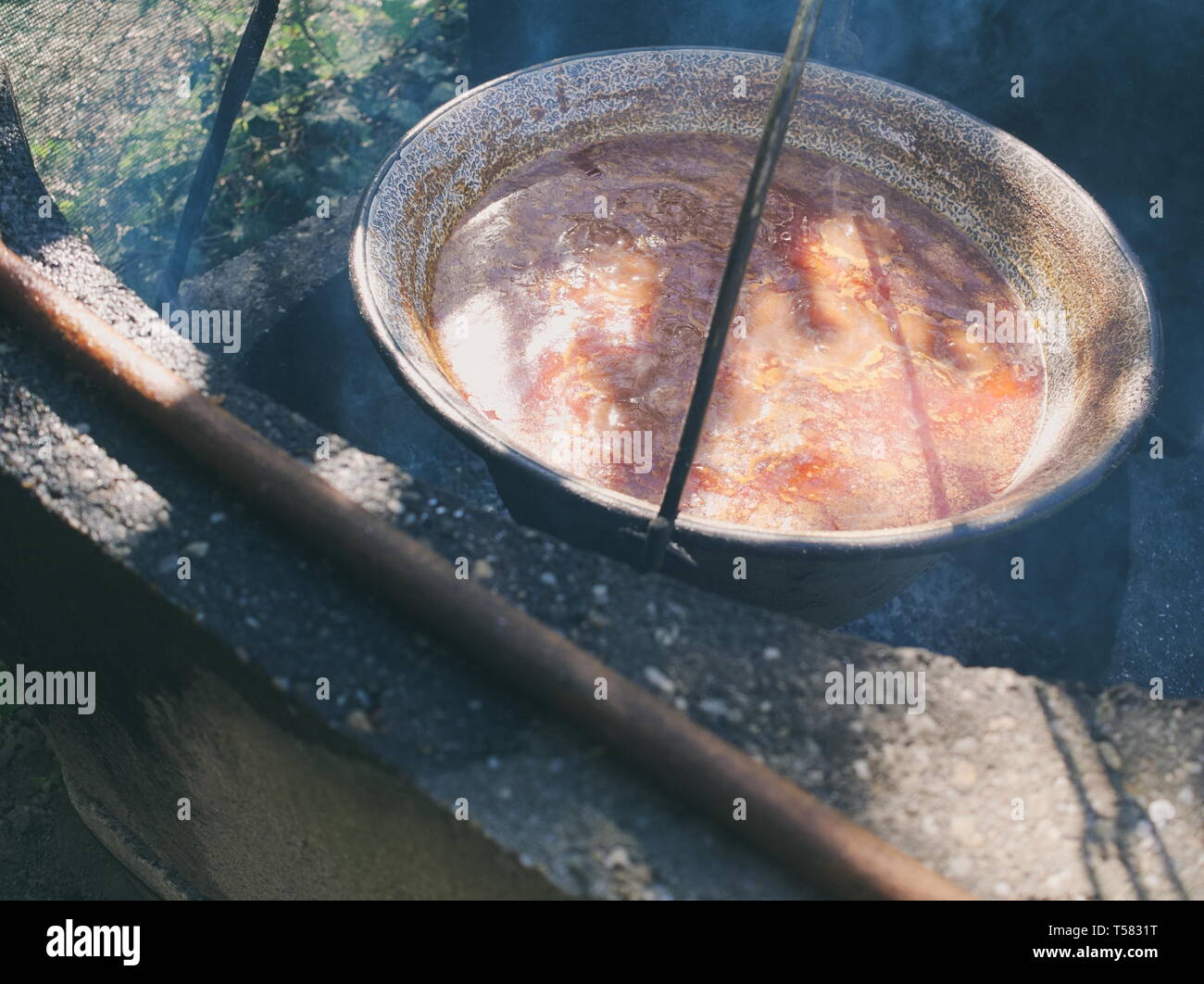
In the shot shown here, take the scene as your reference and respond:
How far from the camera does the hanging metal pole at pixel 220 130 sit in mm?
3178

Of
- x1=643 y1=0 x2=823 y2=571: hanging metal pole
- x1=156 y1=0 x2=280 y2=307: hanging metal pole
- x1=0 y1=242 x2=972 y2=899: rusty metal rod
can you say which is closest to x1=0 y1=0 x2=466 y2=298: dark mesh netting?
x1=156 y1=0 x2=280 y2=307: hanging metal pole

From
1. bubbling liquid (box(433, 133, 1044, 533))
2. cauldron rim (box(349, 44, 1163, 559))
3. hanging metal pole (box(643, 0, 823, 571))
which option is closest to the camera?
hanging metal pole (box(643, 0, 823, 571))

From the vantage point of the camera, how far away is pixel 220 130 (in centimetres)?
335

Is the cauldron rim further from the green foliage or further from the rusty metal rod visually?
the green foliage

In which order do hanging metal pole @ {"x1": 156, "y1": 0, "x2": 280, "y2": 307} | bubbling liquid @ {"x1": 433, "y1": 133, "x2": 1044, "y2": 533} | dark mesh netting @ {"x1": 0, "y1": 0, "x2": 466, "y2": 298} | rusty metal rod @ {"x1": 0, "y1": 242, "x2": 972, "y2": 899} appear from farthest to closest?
1. dark mesh netting @ {"x1": 0, "y1": 0, "x2": 466, "y2": 298}
2. hanging metal pole @ {"x1": 156, "y1": 0, "x2": 280, "y2": 307}
3. bubbling liquid @ {"x1": 433, "y1": 133, "x2": 1044, "y2": 533}
4. rusty metal rod @ {"x1": 0, "y1": 242, "x2": 972, "y2": 899}

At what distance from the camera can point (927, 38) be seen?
4469 mm

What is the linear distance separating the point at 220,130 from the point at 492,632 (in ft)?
8.62

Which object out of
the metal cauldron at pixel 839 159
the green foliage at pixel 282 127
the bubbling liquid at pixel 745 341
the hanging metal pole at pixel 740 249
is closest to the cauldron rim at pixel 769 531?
the metal cauldron at pixel 839 159

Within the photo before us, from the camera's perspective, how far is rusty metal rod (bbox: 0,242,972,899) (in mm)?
1482

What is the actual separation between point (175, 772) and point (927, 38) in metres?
4.60

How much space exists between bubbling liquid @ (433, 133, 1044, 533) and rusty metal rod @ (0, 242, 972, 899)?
943mm

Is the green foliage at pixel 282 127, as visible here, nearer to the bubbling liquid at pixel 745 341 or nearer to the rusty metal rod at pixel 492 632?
the bubbling liquid at pixel 745 341

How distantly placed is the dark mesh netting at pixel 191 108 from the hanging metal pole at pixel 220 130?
3.09 ft
